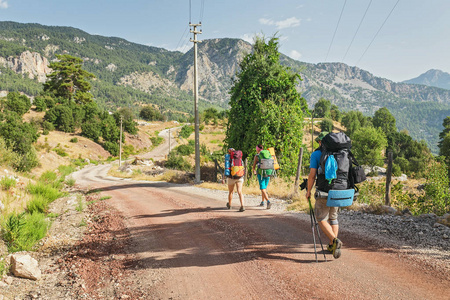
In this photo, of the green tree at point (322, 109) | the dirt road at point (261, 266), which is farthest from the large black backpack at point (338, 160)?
the green tree at point (322, 109)

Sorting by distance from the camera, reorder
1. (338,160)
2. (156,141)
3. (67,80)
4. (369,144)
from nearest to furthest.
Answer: (338,160) < (369,144) < (67,80) < (156,141)

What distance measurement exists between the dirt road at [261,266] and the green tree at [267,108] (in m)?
8.59

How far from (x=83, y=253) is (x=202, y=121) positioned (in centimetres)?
9540

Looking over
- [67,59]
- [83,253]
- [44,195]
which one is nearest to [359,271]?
[83,253]

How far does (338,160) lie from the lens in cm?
434

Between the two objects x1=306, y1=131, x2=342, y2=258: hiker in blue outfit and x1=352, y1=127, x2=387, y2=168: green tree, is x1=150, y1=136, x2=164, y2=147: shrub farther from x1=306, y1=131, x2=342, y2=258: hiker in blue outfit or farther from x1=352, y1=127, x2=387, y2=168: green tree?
x1=306, y1=131, x2=342, y2=258: hiker in blue outfit

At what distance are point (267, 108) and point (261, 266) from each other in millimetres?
12010

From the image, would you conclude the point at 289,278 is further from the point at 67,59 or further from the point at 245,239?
the point at 67,59

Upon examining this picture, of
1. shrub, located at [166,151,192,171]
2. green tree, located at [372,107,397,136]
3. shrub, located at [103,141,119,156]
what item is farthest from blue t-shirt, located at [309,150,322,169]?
green tree, located at [372,107,397,136]

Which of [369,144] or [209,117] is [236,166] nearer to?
[369,144]

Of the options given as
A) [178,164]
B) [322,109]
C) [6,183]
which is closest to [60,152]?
[178,164]

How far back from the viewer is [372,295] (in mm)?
3369

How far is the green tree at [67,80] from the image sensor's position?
77.8m

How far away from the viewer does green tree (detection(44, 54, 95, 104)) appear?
255ft
